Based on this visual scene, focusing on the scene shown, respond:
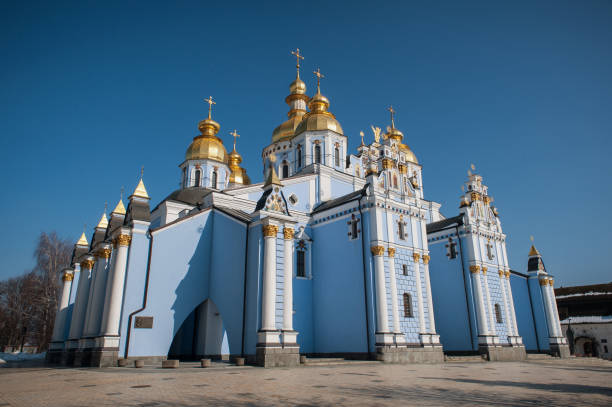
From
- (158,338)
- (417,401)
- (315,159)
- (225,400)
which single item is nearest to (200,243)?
(158,338)

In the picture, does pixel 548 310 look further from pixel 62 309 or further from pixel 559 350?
pixel 62 309

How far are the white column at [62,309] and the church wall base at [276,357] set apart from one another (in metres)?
14.3

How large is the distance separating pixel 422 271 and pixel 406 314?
2404 mm

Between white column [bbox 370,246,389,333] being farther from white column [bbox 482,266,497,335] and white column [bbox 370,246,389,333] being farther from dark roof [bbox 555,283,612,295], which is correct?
dark roof [bbox 555,283,612,295]

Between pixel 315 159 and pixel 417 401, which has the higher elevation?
pixel 315 159

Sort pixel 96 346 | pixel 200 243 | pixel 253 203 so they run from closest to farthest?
pixel 96 346 < pixel 200 243 < pixel 253 203

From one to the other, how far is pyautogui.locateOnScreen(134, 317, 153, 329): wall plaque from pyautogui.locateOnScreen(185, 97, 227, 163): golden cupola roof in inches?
577

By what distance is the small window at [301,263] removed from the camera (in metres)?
20.4

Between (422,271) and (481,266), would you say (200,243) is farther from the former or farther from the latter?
(481,266)

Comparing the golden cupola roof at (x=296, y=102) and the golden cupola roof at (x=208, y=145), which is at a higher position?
the golden cupola roof at (x=296, y=102)

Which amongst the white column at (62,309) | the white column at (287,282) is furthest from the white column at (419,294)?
the white column at (62,309)

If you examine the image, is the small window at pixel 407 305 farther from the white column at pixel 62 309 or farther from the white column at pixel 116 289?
the white column at pixel 62 309

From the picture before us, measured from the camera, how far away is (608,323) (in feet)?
107

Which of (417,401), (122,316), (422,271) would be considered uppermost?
(422,271)
